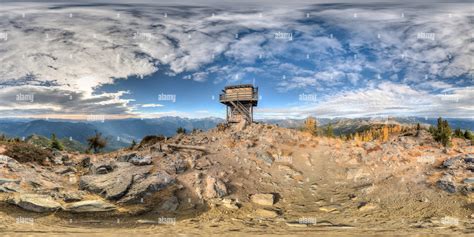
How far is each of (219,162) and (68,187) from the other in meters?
10.9

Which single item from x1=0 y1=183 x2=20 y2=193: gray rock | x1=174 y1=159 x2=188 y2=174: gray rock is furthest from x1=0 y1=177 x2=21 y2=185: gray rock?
x1=174 y1=159 x2=188 y2=174: gray rock

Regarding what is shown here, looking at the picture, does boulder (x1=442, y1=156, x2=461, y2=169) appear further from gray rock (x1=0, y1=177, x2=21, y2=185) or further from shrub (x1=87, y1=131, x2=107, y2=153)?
shrub (x1=87, y1=131, x2=107, y2=153)

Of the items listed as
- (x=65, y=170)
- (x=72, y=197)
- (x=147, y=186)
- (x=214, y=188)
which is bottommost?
(x=72, y=197)

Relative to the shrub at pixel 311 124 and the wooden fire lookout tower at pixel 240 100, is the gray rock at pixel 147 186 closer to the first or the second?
the wooden fire lookout tower at pixel 240 100

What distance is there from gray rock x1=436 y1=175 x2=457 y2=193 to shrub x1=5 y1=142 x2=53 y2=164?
104 feet

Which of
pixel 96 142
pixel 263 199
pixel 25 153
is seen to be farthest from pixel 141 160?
pixel 96 142

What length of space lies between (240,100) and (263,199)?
84.4 feet

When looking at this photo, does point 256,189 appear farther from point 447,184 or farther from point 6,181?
point 6,181

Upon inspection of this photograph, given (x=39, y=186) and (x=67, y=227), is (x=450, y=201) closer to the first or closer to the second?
(x=67, y=227)

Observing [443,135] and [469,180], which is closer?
[469,180]

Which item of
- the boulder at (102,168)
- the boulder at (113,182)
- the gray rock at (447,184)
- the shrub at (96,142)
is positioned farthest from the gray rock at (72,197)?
the shrub at (96,142)

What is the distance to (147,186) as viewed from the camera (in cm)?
2420

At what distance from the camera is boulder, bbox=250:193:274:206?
77.5ft

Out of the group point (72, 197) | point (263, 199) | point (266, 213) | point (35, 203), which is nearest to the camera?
point (35, 203)
